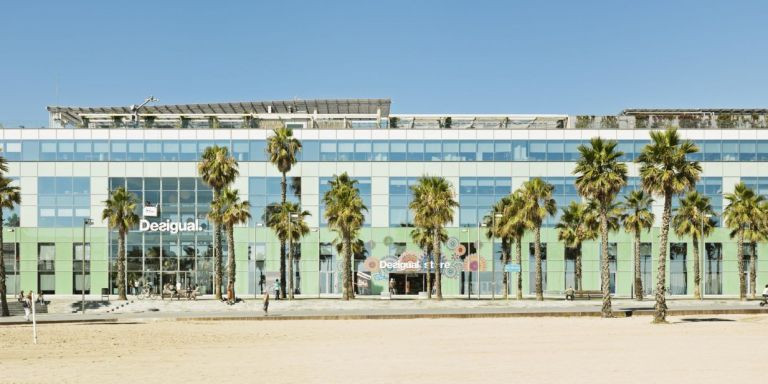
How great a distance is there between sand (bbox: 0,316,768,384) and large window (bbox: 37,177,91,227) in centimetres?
3638

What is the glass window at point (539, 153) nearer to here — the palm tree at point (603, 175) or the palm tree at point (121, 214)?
the palm tree at point (603, 175)

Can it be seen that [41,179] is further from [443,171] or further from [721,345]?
[721,345]

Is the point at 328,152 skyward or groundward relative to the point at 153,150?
groundward

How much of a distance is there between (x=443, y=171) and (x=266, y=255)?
17.5 meters

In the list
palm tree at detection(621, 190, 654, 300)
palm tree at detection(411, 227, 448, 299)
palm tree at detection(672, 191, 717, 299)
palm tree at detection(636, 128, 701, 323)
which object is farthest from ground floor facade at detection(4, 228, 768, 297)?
palm tree at detection(636, 128, 701, 323)

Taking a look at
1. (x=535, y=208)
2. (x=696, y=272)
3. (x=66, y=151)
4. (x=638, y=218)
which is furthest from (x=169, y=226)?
(x=696, y=272)

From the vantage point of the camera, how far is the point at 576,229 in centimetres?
8150

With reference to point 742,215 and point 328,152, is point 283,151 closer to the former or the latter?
point 328,152

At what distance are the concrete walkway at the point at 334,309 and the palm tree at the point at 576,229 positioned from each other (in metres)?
6.69

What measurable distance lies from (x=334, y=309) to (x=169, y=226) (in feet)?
85.0

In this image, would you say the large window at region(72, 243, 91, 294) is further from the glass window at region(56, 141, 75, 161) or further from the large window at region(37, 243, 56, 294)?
the glass window at region(56, 141, 75, 161)

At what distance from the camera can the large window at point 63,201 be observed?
86.6m

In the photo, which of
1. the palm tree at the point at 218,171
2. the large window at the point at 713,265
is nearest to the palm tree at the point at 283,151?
the palm tree at the point at 218,171

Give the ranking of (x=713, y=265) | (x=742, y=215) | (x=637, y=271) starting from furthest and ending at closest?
(x=713, y=265) → (x=742, y=215) → (x=637, y=271)
